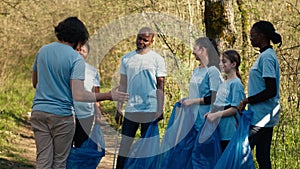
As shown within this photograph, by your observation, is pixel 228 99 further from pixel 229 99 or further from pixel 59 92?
pixel 59 92

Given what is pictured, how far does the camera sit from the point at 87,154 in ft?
23.5

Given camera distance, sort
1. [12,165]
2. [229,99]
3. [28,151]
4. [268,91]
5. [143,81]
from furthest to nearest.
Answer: [28,151] < [12,165] < [143,81] < [229,99] < [268,91]

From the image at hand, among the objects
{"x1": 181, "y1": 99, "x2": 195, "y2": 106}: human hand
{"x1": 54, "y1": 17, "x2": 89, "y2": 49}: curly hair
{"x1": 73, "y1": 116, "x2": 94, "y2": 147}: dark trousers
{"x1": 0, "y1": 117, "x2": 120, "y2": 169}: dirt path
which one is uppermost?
{"x1": 54, "y1": 17, "x2": 89, "y2": 49}: curly hair

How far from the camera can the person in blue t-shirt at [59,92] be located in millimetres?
5906

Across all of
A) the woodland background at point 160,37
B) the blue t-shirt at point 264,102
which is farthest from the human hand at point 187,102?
the woodland background at point 160,37

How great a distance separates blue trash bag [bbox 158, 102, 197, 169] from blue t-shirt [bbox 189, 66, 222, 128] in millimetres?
152

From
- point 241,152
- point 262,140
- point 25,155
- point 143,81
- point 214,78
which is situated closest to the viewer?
point 241,152

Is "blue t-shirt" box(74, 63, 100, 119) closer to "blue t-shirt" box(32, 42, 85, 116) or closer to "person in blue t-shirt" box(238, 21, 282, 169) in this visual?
"blue t-shirt" box(32, 42, 85, 116)

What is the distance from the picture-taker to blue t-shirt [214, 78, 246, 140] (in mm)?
6734

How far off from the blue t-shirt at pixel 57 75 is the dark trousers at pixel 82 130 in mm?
1475

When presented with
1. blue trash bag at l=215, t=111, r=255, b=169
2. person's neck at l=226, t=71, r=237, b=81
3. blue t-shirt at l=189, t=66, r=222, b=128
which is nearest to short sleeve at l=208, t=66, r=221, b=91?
blue t-shirt at l=189, t=66, r=222, b=128

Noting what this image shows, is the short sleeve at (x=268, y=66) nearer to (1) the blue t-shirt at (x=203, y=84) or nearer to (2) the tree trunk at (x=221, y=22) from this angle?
(1) the blue t-shirt at (x=203, y=84)

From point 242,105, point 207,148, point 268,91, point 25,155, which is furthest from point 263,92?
point 25,155

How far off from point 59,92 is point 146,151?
2076mm
